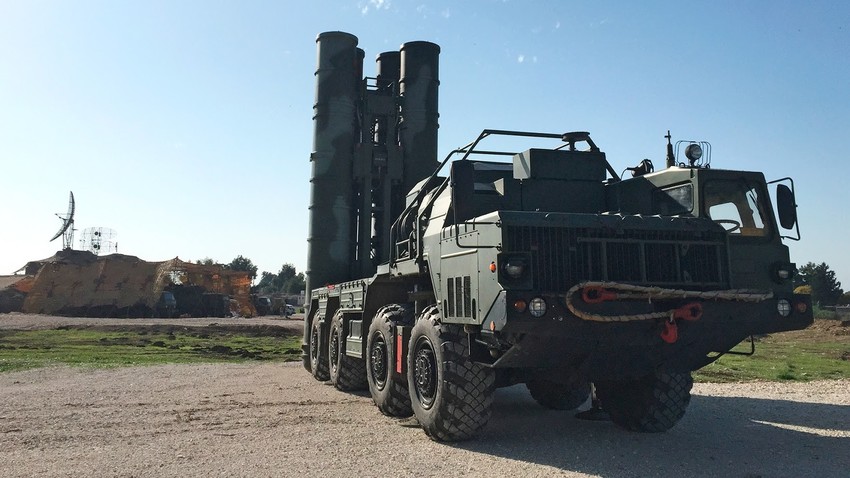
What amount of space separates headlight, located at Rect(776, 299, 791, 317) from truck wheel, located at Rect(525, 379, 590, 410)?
312 centimetres

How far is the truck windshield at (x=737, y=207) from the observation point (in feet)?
22.6

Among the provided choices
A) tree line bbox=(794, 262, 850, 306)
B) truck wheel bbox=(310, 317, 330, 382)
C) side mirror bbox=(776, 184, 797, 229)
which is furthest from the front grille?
tree line bbox=(794, 262, 850, 306)

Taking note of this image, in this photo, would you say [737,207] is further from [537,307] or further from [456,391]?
[456,391]

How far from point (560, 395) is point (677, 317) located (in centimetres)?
349

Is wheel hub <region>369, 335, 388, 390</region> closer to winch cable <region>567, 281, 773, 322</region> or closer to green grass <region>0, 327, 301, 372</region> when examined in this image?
winch cable <region>567, 281, 773, 322</region>

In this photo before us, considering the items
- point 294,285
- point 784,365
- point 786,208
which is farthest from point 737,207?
point 294,285

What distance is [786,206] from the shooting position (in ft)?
22.7

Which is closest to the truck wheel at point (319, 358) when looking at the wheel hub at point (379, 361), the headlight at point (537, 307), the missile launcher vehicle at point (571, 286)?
the missile launcher vehicle at point (571, 286)

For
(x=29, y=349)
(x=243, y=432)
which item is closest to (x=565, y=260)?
(x=243, y=432)

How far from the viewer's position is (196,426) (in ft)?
24.0

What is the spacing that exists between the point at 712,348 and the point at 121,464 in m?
5.45

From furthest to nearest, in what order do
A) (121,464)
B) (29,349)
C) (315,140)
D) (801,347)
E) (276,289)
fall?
(276,289) < (801,347) < (29,349) < (315,140) < (121,464)

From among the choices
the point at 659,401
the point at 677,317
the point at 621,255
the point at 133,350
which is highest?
the point at 621,255

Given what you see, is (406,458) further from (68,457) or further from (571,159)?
(571,159)
